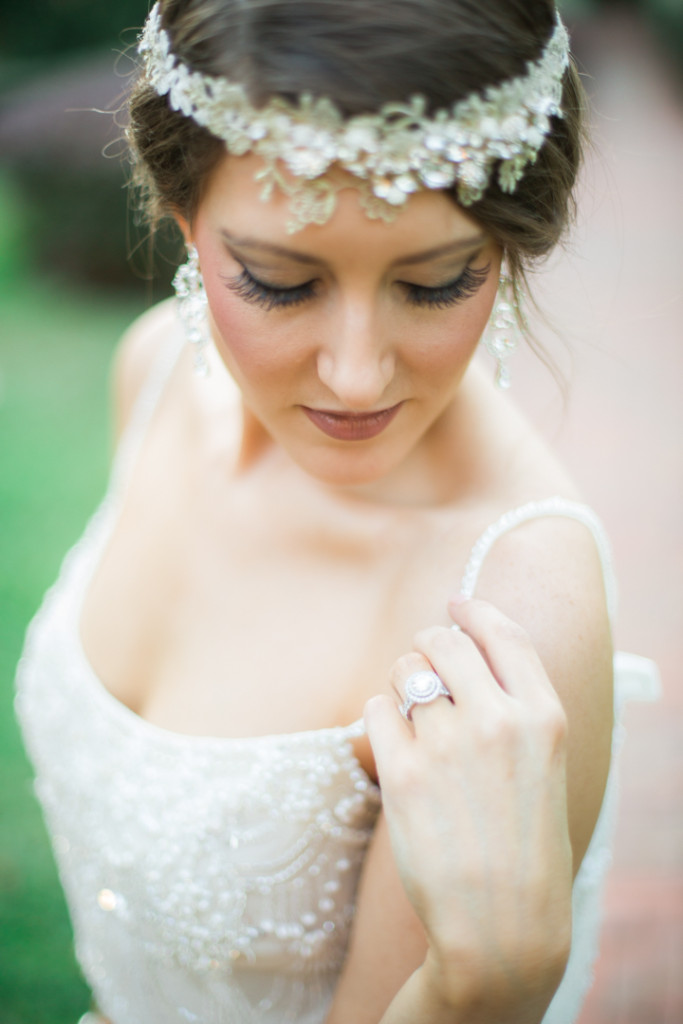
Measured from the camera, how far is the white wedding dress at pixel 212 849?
5.74ft

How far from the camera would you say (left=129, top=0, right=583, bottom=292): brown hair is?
126 cm

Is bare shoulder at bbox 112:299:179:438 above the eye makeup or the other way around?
the other way around

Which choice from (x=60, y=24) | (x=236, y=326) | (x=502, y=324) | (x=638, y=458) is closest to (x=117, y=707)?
(x=236, y=326)

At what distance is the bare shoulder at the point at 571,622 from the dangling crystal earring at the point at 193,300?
742mm

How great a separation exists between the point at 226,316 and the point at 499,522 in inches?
25.4

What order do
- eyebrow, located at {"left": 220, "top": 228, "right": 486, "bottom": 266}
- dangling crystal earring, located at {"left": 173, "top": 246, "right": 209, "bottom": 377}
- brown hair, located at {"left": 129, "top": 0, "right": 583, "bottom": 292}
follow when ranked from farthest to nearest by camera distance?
dangling crystal earring, located at {"left": 173, "top": 246, "right": 209, "bottom": 377} → eyebrow, located at {"left": 220, "top": 228, "right": 486, "bottom": 266} → brown hair, located at {"left": 129, "top": 0, "right": 583, "bottom": 292}

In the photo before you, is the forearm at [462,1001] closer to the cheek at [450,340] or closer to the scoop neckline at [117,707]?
the scoop neckline at [117,707]

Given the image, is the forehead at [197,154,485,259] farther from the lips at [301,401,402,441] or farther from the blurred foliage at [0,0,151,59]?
the blurred foliage at [0,0,151,59]

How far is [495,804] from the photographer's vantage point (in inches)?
50.5

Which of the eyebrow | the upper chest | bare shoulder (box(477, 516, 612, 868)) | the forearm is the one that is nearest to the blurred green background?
the upper chest

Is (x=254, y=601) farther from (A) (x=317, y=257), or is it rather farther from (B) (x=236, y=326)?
(A) (x=317, y=257)

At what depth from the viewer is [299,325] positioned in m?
1.47

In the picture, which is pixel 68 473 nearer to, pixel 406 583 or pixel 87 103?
pixel 87 103

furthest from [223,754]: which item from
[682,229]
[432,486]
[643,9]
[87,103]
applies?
[643,9]
